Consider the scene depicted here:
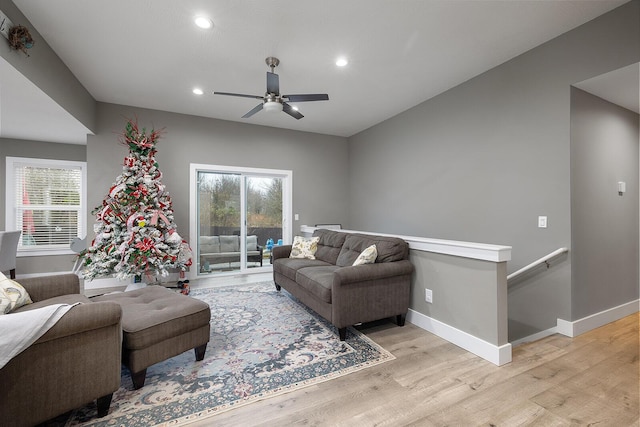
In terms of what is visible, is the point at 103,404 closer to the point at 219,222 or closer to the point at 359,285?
the point at 359,285

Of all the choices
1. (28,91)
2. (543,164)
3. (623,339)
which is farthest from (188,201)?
(623,339)

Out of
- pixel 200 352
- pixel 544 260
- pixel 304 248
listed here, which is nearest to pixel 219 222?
pixel 304 248

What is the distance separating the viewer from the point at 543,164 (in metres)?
2.96

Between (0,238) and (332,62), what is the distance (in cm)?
541

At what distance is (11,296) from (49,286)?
39 cm

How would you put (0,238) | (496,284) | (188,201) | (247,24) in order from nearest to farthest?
(496,284)
(247,24)
(0,238)
(188,201)

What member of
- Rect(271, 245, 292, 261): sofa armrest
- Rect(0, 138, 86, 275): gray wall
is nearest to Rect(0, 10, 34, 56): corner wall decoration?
Rect(271, 245, 292, 261): sofa armrest

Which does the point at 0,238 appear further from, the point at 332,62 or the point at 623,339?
the point at 623,339

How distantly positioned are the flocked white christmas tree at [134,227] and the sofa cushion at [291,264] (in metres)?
1.48

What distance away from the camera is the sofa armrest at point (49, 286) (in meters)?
2.34

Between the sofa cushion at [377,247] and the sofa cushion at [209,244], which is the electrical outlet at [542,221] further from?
the sofa cushion at [209,244]

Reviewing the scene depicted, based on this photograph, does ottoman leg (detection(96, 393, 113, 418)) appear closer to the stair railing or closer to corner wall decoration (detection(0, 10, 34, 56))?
corner wall decoration (detection(0, 10, 34, 56))

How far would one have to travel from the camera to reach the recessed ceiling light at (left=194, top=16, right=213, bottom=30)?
99.4 inches

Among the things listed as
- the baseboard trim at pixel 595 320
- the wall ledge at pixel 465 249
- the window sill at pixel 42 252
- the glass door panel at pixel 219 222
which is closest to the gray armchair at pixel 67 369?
the wall ledge at pixel 465 249
